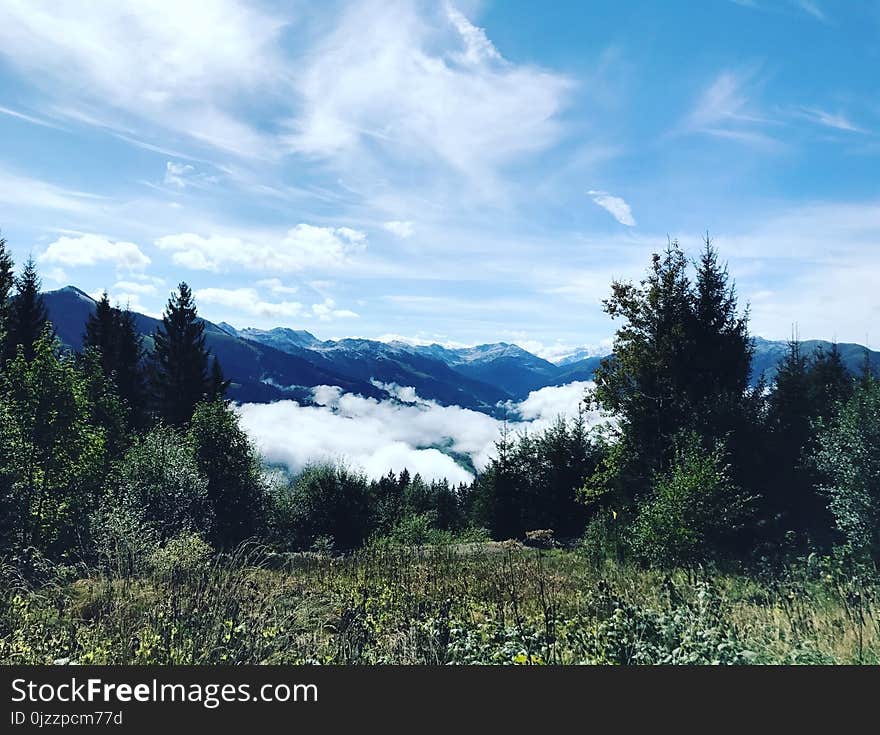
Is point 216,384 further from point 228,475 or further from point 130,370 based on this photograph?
point 228,475

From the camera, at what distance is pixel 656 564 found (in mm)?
15812

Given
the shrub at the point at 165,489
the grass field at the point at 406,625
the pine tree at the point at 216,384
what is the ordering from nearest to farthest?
the grass field at the point at 406,625 < the shrub at the point at 165,489 < the pine tree at the point at 216,384

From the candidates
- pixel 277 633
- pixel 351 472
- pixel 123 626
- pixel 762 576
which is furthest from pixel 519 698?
pixel 351 472

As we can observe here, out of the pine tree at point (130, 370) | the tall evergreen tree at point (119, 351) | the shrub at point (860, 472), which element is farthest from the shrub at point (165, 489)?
the shrub at point (860, 472)

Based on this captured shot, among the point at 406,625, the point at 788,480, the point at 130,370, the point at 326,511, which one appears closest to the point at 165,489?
the point at 326,511

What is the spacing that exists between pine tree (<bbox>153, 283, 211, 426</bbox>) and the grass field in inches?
Answer: 1389

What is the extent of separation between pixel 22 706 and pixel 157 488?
63.1 feet

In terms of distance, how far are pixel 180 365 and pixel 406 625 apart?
4250cm

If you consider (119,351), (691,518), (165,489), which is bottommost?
(165,489)

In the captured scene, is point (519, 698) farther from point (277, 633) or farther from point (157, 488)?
point (157, 488)

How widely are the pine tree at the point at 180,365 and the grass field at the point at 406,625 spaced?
35.3m

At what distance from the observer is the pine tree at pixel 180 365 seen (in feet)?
142

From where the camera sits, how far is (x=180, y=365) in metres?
44.2

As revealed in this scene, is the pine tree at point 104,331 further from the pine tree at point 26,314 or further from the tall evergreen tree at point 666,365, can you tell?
the tall evergreen tree at point 666,365
